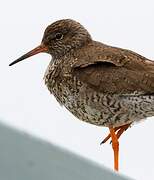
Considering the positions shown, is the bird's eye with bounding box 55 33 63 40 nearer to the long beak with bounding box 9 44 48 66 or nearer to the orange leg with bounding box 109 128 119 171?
the long beak with bounding box 9 44 48 66

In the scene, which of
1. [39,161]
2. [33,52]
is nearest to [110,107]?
[33,52]

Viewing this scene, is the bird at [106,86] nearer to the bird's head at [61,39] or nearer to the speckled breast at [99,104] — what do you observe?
the speckled breast at [99,104]

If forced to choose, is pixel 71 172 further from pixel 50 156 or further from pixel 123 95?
pixel 123 95

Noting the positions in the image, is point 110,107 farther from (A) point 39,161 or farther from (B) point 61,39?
(A) point 39,161

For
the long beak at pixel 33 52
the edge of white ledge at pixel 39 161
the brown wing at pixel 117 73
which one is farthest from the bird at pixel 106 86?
the edge of white ledge at pixel 39 161

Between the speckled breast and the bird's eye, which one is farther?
the bird's eye

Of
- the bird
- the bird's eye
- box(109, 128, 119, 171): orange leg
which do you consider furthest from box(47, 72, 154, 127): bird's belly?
the bird's eye
